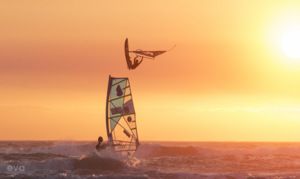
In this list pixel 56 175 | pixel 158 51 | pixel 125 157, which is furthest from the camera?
pixel 125 157

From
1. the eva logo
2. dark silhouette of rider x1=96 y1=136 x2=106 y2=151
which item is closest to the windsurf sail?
dark silhouette of rider x1=96 y1=136 x2=106 y2=151

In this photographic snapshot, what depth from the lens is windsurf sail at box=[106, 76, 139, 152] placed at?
31.7 m

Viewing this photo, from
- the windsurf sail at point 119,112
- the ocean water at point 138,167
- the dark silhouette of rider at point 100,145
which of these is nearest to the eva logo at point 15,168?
the ocean water at point 138,167

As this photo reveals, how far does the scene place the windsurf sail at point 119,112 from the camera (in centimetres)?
3166

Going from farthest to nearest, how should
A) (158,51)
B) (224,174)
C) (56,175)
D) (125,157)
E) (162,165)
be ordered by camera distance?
(162,165), (125,157), (224,174), (56,175), (158,51)

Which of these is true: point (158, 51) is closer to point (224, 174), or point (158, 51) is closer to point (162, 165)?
point (224, 174)

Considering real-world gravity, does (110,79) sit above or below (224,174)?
above

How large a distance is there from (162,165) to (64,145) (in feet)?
51.7

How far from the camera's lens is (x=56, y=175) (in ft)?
102

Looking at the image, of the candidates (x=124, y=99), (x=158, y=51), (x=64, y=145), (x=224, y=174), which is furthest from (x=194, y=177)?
(x=64, y=145)

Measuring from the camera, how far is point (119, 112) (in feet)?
104

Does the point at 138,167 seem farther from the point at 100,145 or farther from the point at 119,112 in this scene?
the point at 119,112

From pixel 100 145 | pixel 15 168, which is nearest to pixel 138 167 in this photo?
pixel 100 145

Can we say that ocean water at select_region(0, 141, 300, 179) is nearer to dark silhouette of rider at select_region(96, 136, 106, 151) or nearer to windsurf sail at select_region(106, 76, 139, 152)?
dark silhouette of rider at select_region(96, 136, 106, 151)
